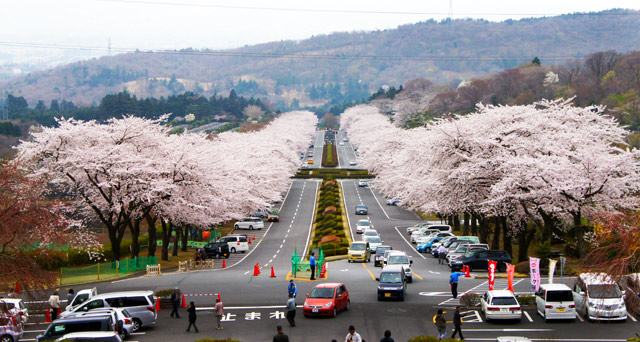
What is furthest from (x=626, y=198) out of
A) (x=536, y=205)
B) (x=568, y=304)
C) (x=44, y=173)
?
(x=44, y=173)

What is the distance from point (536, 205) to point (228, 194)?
24812 millimetres

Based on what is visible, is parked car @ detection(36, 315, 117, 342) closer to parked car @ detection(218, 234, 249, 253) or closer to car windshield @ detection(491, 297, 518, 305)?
car windshield @ detection(491, 297, 518, 305)

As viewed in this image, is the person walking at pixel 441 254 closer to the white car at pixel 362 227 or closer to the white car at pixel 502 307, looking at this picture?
the white car at pixel 362 227

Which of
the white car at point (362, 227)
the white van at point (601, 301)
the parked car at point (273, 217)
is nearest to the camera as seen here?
the white van at point (601, 301)

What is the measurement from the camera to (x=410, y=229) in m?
72.2

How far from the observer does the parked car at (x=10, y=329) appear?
80.2 feet

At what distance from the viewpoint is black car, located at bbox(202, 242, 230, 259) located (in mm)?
56938

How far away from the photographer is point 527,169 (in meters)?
41.3

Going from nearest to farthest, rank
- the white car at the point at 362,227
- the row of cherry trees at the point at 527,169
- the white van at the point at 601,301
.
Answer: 1. the white van at the point at 601,301
2. the row of cherry trees at the point at 527,169
3. the white car at the point at 362,227

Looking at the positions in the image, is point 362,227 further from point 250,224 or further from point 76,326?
point 76,326

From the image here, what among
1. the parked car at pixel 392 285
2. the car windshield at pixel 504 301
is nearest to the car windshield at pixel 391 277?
the parked car at pixel 392 285

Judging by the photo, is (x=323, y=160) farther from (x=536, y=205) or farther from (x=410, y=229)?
(x=536, y=205)

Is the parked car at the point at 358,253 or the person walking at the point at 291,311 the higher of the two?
the person walking at the point at 291,311

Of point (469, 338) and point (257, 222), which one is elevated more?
point (469, 338)
